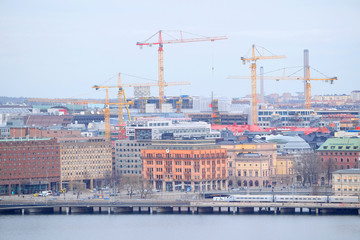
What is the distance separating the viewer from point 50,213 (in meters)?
121

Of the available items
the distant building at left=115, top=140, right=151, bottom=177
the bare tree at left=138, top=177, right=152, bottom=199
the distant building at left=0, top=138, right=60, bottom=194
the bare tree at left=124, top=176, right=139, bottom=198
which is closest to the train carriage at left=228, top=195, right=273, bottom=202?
the bare tree at left=138, top=177, right=152, bottom=199

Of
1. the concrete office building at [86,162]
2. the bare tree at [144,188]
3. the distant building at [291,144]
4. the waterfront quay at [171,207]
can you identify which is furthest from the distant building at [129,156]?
the waterfront quay at [171,207]

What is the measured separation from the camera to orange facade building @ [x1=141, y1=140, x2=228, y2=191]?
135 meters

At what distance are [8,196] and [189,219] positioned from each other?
24.4 meters

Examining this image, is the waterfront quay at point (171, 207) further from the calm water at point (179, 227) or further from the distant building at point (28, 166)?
the distant building at point (28, 166)

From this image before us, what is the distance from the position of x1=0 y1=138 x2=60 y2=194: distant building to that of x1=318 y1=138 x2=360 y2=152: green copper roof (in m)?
28.5

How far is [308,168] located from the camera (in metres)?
139

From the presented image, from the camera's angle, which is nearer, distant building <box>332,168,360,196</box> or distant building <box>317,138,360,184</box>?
distant building <box>332,168,360,196</box>

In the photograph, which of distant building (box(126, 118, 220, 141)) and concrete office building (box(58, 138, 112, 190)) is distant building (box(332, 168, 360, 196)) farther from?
concrete office building (box(58, 138, 112, 190))

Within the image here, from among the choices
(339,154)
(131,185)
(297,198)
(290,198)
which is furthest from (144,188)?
(339,154)

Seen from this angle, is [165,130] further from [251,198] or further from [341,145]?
[251,198]

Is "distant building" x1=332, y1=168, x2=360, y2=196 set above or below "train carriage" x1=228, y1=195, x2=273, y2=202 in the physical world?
above

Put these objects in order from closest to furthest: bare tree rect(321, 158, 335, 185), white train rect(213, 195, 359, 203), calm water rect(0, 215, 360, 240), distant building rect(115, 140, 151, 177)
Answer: calm water rect(0, 215, 360, 240) → white train rect(213, 195, 359, 203) → bare tree rect(321, 158, 335, 185) → distant building rect(115, 140, 151, 177)

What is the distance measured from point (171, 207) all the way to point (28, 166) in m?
20.6
